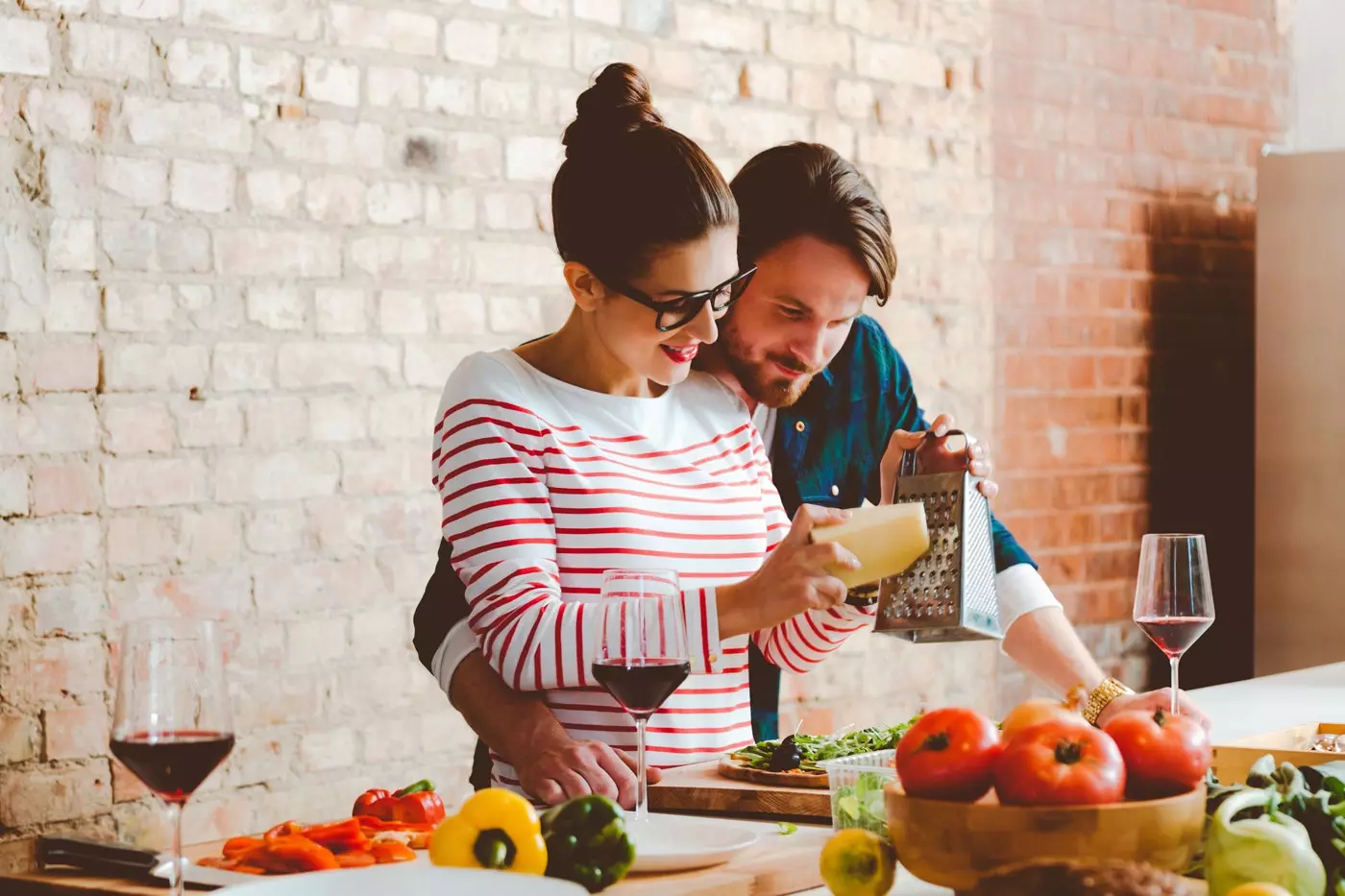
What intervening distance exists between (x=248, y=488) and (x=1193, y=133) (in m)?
3.24

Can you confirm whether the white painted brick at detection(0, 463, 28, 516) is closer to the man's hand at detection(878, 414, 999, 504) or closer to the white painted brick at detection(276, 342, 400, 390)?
the white painted brick at detection(276, 342, 400, 390)

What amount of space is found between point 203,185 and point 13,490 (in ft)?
2.00

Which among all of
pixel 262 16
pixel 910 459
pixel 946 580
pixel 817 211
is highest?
pixel 262 16

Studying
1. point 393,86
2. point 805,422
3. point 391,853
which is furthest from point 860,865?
point 393,86

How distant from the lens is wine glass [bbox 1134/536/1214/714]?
6.75 ft

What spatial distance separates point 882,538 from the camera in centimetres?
182

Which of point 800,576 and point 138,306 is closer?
point 800,576

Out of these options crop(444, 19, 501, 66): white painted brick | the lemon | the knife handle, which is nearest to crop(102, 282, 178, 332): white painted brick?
crop(444, 19, 501, 66): white painted brick

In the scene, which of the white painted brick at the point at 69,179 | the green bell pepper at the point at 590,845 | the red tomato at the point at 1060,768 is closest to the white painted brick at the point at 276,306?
the white painted brick at the point at 69,179

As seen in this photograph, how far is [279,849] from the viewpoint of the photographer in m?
1.52

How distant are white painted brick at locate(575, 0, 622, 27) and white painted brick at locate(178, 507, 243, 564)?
1306 mm

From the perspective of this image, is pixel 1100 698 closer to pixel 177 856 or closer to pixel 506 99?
A: pixel 177 856

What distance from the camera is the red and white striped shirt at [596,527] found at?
1912mm

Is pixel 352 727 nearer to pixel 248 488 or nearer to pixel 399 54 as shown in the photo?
pixel 248 488
